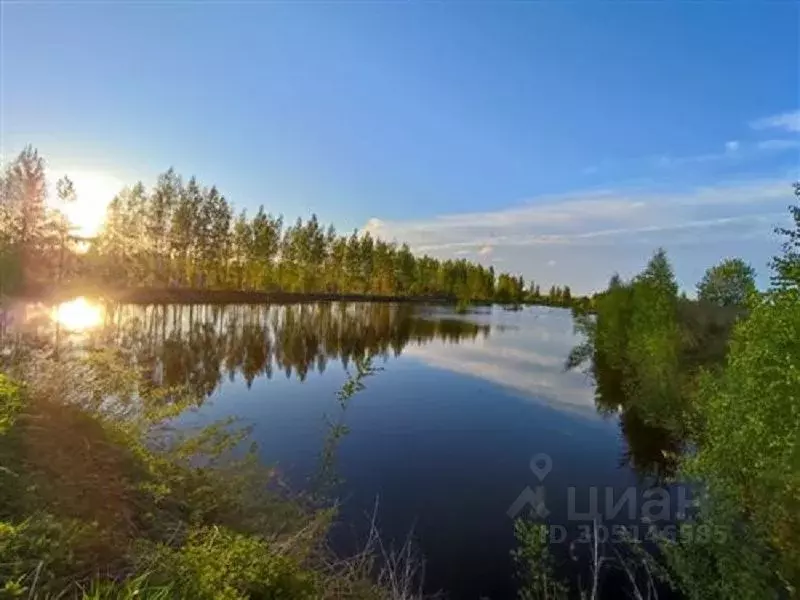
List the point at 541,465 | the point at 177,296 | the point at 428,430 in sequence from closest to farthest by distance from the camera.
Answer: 1. the point at 541,465
2. the point at 428,430
3. the point at 177,296

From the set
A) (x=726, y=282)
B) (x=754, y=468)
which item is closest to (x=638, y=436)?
(x=754, y=468)

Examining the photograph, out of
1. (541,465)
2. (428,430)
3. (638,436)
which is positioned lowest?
(638,436)

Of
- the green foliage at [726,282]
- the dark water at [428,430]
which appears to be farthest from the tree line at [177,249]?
the green foliage at [726,282]

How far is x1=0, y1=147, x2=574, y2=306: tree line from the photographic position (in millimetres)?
55562

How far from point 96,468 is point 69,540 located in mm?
2495

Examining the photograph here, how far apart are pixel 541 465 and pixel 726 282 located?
64.1 meters

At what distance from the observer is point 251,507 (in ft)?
28.3

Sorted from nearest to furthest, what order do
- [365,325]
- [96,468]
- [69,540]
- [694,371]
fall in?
1. [69,540]
2. [96,468]
3. [694,371]
4. [365,325]

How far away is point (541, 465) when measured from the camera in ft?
58.4

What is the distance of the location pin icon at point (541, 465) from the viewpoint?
17.0 metres

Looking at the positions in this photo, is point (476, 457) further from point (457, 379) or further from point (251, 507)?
point (457, 379)

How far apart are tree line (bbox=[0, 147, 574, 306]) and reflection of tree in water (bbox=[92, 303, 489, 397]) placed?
11271 millimetres

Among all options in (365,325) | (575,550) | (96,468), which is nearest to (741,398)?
(575,550)

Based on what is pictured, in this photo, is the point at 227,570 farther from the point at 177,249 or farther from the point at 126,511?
the point at 177,249
